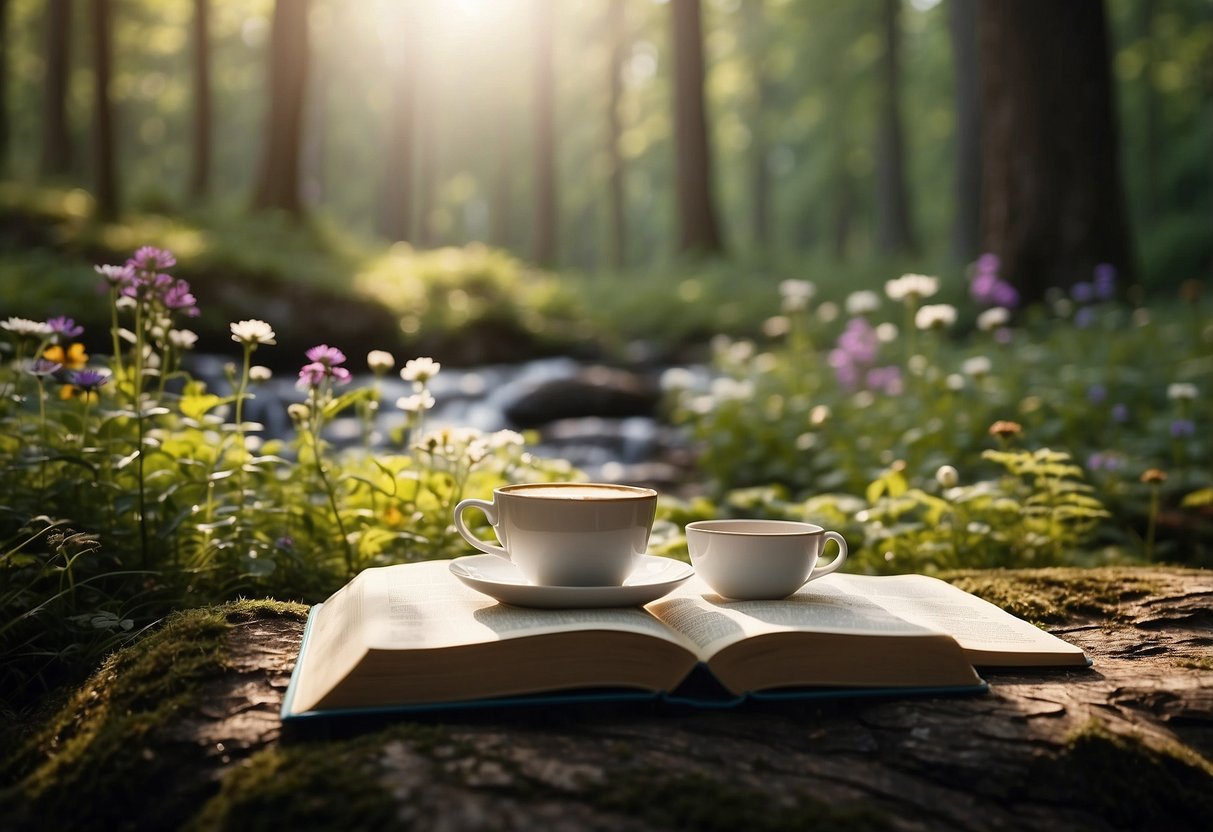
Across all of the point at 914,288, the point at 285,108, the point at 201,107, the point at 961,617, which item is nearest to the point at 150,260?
the point at 961,617

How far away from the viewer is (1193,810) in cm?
136

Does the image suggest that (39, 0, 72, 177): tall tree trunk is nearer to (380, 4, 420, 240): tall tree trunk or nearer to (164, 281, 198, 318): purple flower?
(380, 4, 420, 240): tall tree trunk

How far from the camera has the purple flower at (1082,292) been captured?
6180mm

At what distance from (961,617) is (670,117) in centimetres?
2652

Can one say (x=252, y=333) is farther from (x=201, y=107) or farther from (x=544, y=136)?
(x=544, y=136)

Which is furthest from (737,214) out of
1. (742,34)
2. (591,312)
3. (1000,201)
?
(1000,201)

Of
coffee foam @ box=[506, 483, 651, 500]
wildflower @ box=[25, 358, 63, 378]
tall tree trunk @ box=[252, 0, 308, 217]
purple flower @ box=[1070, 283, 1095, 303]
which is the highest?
tall tree trunk @ box=[252, 0, 308, 217]

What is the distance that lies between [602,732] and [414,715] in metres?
0.27

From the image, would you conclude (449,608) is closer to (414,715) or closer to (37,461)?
(414,715)

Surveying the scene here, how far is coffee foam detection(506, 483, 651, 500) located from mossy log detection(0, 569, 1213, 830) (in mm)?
365

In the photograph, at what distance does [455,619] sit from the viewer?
61.3 inches

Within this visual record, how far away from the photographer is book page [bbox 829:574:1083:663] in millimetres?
1685

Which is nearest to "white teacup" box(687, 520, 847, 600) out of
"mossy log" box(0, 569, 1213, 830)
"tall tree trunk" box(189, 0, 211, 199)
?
"mossy log" box(0, 569, 1213, 830)

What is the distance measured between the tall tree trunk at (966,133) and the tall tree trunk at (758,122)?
1148cm
